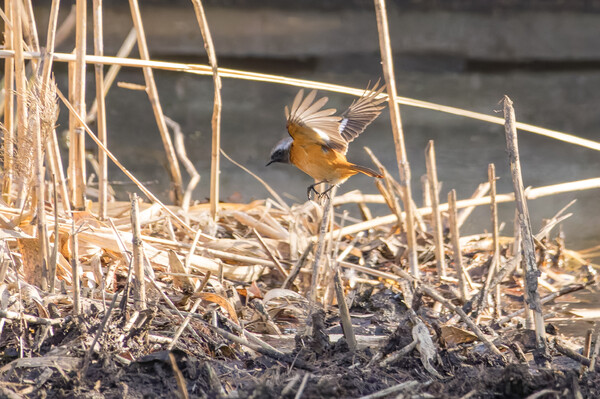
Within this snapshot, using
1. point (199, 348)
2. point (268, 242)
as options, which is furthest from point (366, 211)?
point (199, 348)

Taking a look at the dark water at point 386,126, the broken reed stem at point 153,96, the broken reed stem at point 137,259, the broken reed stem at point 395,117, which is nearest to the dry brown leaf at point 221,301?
the broken reed stem at point 137,259

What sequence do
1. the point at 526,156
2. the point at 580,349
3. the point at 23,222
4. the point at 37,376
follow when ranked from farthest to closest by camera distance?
the point at 526,156 < the point at 23,222 < the point at 580,349 < the point at 37,376

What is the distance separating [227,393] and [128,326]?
31cm

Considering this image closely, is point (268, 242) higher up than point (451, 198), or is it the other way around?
point (451, 198)

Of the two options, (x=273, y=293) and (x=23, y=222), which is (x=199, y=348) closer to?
(x=273, y=293)

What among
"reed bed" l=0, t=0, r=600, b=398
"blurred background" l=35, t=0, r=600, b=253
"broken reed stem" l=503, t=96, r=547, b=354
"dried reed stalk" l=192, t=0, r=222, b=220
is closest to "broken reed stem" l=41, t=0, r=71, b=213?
"reed bed" l=0, t=0, r=600, b=398

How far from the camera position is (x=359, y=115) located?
230 cm

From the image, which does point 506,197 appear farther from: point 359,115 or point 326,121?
point 326,121

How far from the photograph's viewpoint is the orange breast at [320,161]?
2.30m

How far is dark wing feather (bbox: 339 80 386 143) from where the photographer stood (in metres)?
2.27

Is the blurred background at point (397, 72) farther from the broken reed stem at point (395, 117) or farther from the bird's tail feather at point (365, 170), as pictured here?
the bird's tail feather at point (365, 170)

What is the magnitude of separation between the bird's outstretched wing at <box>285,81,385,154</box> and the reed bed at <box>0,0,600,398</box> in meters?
0.08

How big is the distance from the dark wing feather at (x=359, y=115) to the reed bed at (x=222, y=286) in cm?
7

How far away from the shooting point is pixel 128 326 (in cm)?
159
